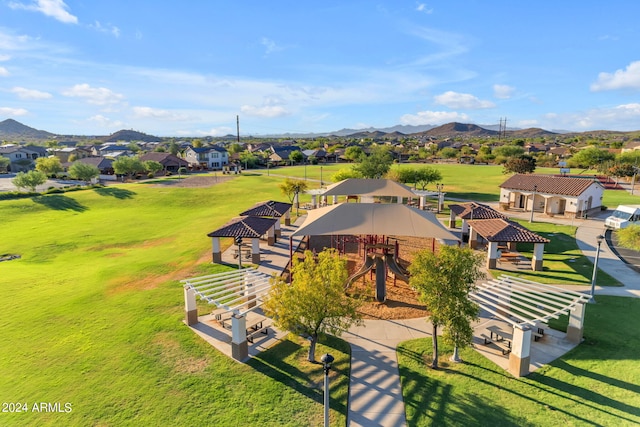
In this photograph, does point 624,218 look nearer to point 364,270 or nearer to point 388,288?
point 388,288

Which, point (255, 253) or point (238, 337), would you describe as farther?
point (255, 253)

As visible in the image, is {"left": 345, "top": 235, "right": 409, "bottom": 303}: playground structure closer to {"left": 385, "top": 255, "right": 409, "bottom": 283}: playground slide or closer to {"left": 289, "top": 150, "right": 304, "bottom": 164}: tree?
{"left": 385, "top": 255, "right": 409, "bottom": 283}: playground slide

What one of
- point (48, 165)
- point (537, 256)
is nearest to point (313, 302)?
point (537, 256)

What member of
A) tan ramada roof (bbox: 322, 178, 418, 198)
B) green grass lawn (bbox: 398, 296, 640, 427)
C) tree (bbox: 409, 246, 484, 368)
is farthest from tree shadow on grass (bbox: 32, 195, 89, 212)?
green grass lawn (bbox: 398, 296, 640, 427)

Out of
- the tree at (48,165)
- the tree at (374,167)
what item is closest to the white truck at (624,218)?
the tree at (374,167)

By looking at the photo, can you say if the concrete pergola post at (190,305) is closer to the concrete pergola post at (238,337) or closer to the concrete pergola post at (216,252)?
the concrete pergola post at (238,337)

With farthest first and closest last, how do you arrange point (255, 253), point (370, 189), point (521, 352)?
point (370, 189), point (255, 253), point (521, 352)

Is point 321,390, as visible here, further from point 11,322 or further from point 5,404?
point 11,322

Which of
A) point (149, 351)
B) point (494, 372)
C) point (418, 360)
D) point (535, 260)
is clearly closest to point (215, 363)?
point (149, 351)
